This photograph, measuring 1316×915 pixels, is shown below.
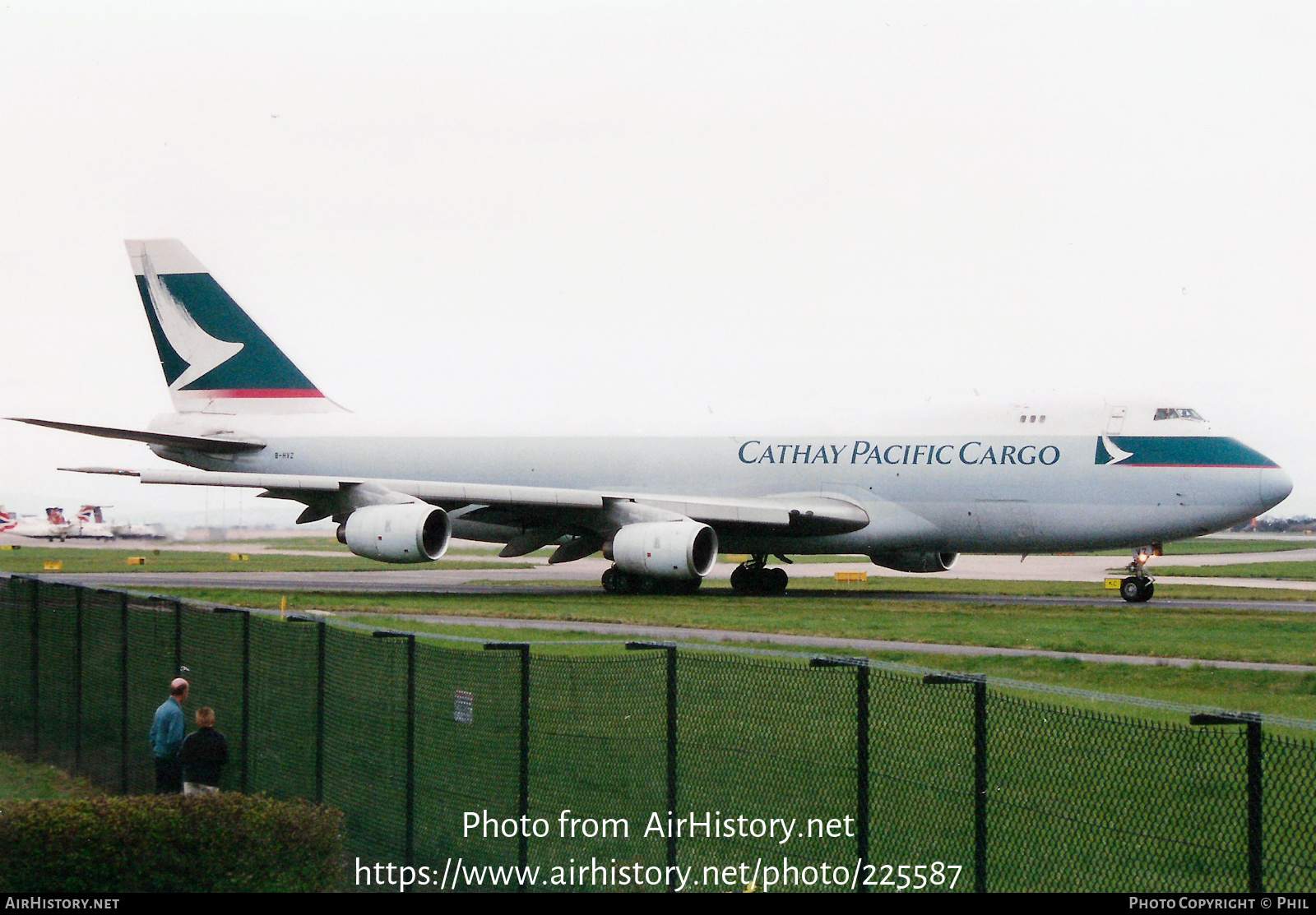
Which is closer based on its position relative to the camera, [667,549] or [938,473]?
[667,549]

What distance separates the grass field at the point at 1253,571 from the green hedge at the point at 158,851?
44715 mm

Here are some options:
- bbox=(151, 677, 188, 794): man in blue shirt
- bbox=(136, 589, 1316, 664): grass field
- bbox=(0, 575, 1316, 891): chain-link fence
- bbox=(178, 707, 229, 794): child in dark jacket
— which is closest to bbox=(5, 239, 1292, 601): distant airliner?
bbox=(136, 589, 1316, 664): grass field

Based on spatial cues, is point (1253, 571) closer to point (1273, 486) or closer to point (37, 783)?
point (1273, 486)

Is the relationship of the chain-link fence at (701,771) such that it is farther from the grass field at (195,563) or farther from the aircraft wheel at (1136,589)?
the grass field at (195,563)

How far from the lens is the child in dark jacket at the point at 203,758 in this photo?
39.7 ft

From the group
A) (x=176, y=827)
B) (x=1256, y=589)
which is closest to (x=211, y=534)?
(x=1256, y=589)

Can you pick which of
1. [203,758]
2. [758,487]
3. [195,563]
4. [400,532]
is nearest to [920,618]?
[758,487]

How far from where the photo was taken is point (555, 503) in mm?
34719

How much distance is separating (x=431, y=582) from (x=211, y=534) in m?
26.4

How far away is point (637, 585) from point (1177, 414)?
13551 millimetres

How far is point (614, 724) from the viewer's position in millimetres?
11234
